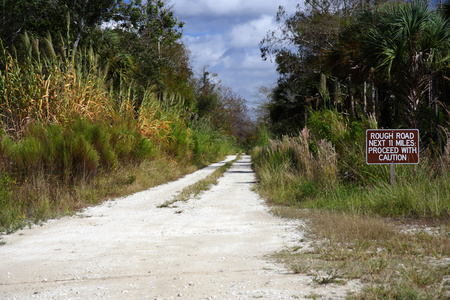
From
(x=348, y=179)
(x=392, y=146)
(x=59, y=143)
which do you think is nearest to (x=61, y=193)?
(x=59, y=143)

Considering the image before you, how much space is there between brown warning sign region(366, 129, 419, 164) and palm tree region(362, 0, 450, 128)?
13.4 feet

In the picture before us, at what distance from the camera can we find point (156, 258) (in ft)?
14.5

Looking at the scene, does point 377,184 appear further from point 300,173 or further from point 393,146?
point 300,173

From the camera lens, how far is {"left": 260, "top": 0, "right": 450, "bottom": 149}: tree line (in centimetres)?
1190

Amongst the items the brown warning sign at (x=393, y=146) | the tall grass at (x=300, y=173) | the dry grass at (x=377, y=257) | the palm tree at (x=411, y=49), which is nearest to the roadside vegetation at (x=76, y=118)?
the tall grass at (x=300, y=173)

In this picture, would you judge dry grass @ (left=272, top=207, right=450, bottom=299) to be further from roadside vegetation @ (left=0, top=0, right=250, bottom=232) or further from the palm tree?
the palm tree

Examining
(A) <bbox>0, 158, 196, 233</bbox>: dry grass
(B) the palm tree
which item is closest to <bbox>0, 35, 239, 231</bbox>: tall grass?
(A) <bbox>0, 158, 196, 233</bbox>: dry grass

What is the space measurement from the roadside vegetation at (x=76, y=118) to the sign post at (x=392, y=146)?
232 inches

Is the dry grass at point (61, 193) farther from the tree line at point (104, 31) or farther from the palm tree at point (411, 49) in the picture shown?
the palm tree at point (411, 49)

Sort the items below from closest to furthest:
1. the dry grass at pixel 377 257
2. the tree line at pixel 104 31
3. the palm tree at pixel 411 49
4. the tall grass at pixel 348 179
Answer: the dry grass at pixel 377 257 < the tall grass at pixel 348 179 < the palm tree at pixel 411 49 < the tree line at pixel 104 31

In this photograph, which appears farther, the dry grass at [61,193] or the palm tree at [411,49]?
the palm tree at [411,49]

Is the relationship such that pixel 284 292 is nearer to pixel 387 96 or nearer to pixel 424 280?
pixel 424 280

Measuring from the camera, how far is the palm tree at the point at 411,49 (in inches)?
462

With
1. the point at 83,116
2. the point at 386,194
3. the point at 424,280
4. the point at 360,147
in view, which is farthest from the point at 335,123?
the point at 424,280
